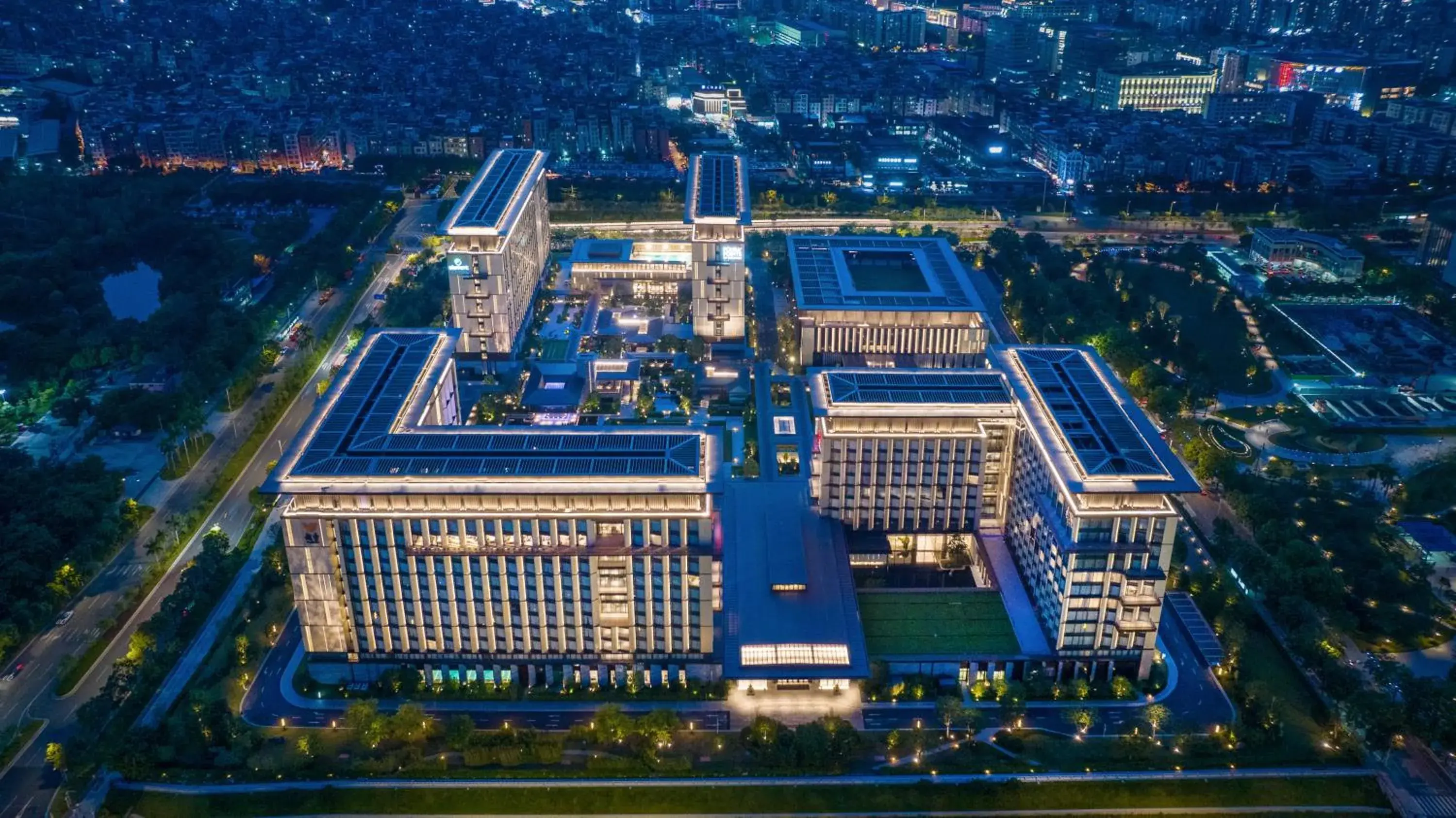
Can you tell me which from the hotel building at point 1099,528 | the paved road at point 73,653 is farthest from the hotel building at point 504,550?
the hotel building at point 1099,528

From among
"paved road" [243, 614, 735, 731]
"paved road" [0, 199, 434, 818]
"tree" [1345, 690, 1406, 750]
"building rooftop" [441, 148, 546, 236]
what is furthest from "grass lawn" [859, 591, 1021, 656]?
"building rooftop" [441, 148, 546, 236]

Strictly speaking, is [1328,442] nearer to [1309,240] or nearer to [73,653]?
[1309,240]

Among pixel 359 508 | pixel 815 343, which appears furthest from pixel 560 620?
pixel 815 343

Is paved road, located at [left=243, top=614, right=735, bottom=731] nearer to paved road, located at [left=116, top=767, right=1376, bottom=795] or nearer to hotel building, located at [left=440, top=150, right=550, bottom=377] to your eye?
paved road, located at [left=116, top=767, right=1376, bottom=795]

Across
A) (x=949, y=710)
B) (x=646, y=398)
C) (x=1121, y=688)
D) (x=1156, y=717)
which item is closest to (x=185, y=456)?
(x=646, y=398)

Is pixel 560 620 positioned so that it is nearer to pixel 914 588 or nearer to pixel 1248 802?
Answer: pixel 914 588

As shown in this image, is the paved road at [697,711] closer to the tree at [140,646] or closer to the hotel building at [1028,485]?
the hotel building at [1028,485]
